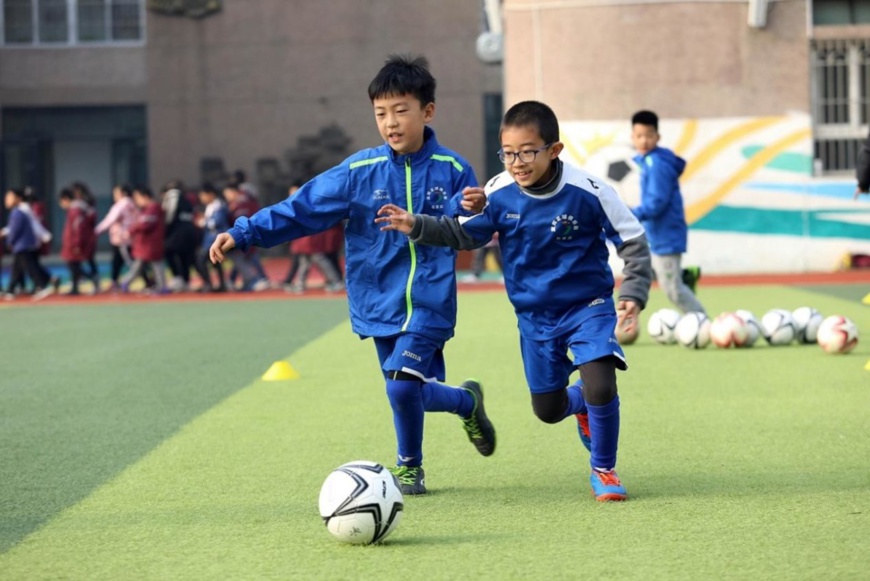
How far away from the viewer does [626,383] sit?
9.99 m

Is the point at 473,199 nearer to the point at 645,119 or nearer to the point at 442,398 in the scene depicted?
the point at 442,398

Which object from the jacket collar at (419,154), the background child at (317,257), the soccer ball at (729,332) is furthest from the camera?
the background child at (317,257)

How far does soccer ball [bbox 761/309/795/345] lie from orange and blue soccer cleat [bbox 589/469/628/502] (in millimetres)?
6354

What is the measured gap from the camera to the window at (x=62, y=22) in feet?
121

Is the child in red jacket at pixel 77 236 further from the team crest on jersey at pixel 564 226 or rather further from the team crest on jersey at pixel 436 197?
the team crest on jersey at pixel 564 226

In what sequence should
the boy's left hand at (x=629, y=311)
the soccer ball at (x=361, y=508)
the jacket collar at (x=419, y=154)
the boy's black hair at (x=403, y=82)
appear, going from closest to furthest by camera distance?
the soccer ball at (x=361, y=508) < the boy's left hand at (x=629, y=311) < the boy's black hair at (x=403, y=82) < the jacket collar at (x=419, y=154)

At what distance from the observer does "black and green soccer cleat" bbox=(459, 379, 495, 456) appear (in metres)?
6.74

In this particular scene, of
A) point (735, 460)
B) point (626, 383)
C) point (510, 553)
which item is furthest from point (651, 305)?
point (510, 553)

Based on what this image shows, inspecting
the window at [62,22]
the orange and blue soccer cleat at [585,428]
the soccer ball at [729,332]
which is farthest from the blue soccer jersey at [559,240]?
the window at [62,22]

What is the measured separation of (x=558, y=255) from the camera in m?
6.18

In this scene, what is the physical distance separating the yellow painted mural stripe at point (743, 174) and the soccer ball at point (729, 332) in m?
10.9

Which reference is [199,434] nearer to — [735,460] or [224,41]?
[735,460]

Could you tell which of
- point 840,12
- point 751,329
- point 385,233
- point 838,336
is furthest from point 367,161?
point 840,12

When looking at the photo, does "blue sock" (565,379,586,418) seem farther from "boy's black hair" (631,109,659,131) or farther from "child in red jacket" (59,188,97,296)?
"child in red jacket" (59,188,97,296)
